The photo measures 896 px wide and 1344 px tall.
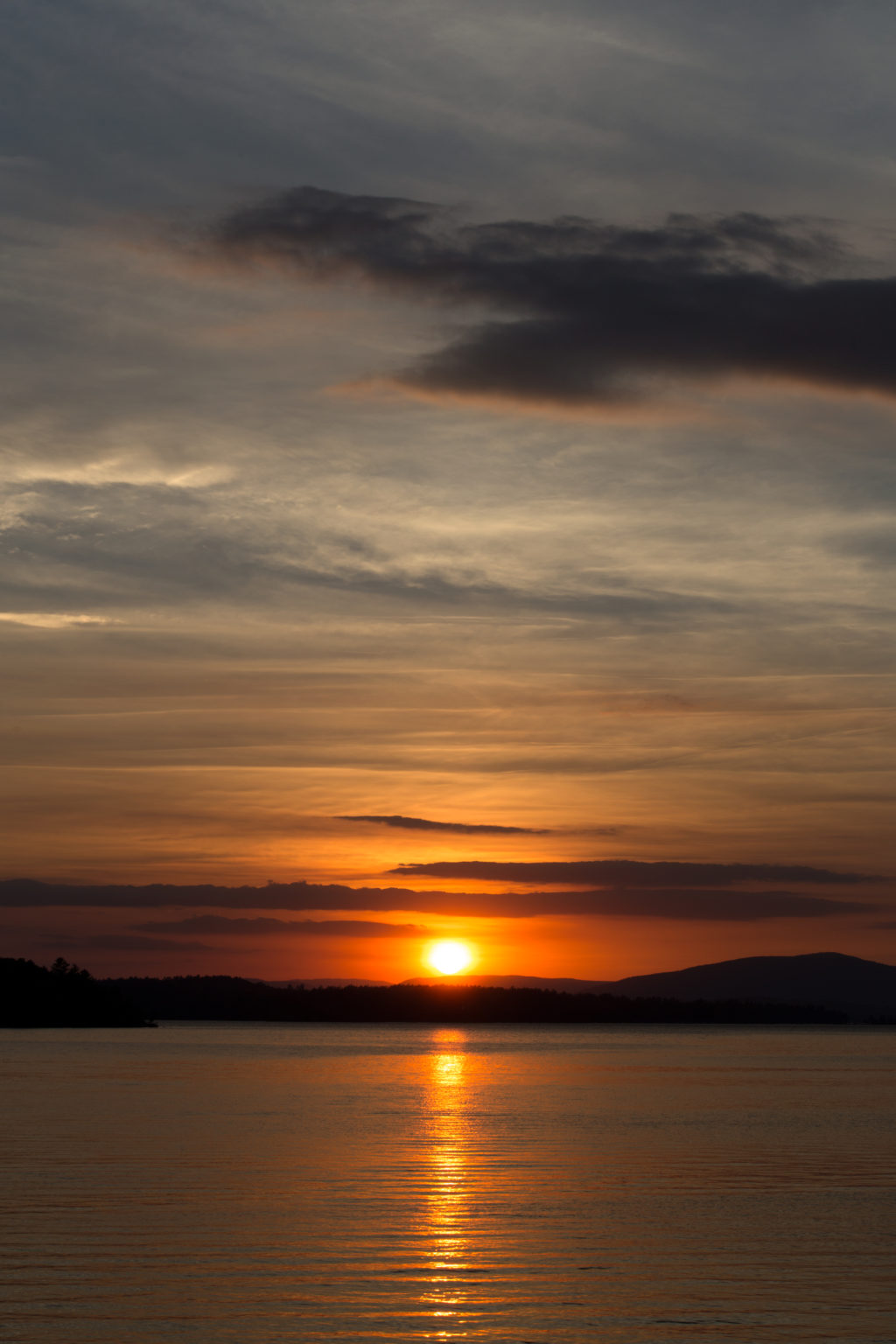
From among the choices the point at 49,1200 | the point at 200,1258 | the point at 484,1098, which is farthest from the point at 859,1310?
the point at 484,1098

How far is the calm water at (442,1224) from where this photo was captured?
104 feet

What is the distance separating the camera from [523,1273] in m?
36.3

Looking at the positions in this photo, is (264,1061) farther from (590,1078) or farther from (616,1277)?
(616,1277)

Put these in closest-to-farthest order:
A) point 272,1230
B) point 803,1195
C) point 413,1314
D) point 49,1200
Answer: point 413,1314, point 272,1230, point 49,1200, point 803,1195

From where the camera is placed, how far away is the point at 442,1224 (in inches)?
1713

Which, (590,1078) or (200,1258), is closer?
(200,1258)

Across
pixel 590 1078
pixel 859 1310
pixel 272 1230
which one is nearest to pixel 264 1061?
pixel 590 1078

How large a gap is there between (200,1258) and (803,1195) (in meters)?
23.7

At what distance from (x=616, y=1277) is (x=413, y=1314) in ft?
23.8

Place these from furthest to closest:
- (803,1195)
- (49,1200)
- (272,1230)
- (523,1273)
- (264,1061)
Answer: (264,1061)
(803,1195)
(49,1200)
(272,1230)
(523,1273)

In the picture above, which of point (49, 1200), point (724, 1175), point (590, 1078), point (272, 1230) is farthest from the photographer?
point (590, 1078)

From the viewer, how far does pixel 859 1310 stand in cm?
3312

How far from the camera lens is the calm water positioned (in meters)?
31.7

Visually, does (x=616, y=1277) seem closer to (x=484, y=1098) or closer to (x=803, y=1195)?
(x=803, y=1195)
